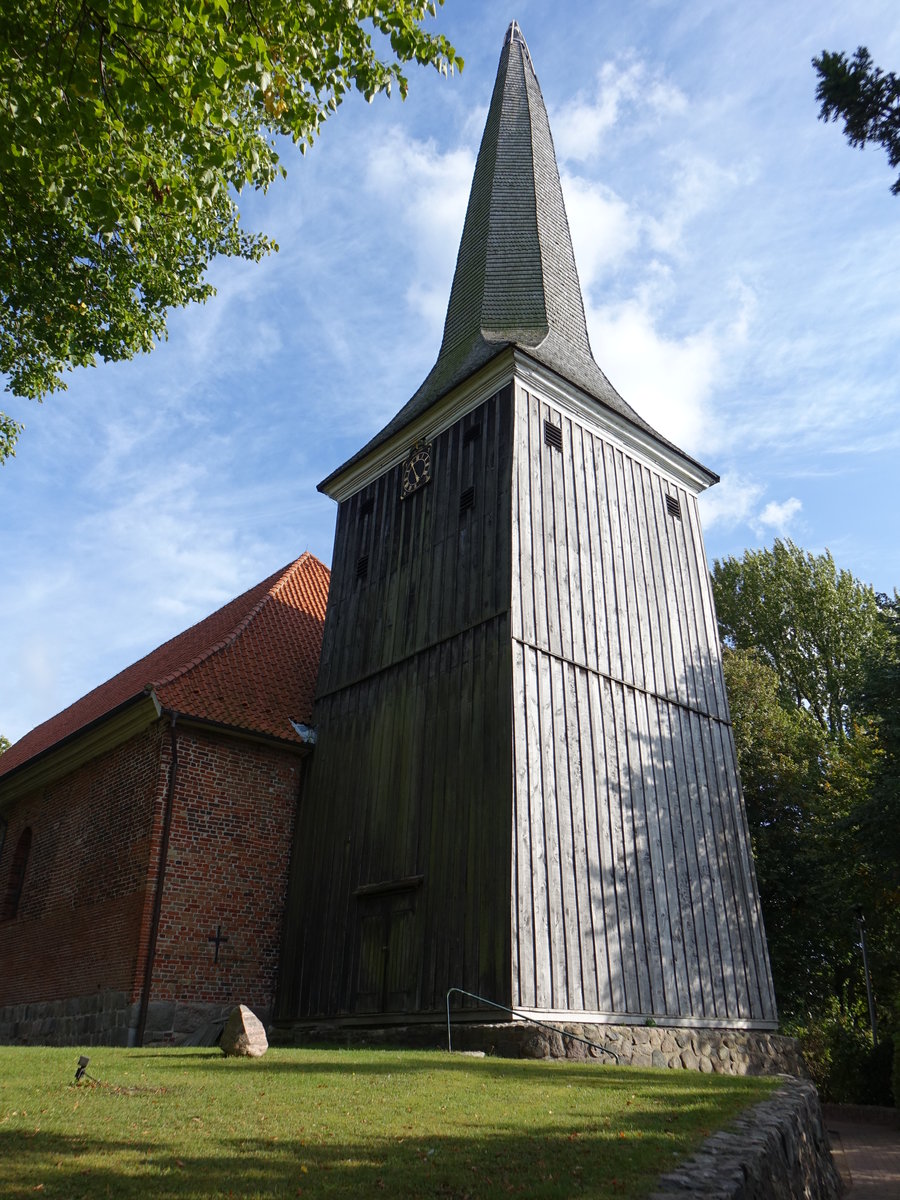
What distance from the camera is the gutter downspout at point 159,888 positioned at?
11.5 m

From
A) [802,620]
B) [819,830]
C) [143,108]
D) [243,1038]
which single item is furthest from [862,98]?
[802,620]

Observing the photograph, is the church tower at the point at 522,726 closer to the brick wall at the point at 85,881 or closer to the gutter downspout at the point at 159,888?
the gutter downspout at the point at 159,888

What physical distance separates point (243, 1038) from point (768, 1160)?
14.7ft

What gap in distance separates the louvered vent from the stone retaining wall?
8.49m

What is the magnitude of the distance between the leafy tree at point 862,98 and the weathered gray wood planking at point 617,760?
6.79 m

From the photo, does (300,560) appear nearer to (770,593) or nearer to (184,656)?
(184,656)

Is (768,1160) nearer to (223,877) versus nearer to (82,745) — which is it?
(223,877)

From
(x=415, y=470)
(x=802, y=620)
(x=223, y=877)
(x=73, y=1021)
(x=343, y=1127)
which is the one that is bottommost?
(x=343, y=1127)

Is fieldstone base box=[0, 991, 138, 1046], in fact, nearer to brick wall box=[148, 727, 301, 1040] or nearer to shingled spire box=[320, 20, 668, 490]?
brick wall box=[148, 727, 301, 1040]

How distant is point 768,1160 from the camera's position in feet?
18.0

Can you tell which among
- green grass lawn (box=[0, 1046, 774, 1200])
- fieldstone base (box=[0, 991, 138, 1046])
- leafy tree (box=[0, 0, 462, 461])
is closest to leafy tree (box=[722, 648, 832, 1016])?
green grass lawn (box=[0, 1046, 774, 1200])

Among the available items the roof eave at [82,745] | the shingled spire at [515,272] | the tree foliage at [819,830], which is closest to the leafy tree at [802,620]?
the tree foliage at [819,830]

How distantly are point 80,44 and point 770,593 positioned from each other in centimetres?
2727

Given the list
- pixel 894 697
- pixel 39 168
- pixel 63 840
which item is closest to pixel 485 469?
pixel 39 168
